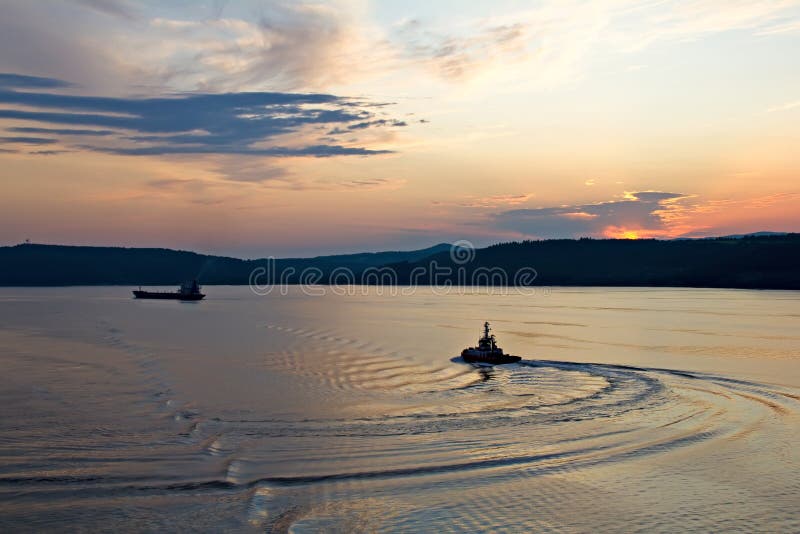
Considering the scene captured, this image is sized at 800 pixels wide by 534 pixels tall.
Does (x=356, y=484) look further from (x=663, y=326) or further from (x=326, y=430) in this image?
(x=663, y=326)

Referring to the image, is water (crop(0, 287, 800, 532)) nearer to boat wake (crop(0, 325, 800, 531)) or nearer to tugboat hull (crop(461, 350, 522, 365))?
boat wake (crop(0, 325, 800, 531))

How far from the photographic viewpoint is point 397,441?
32500 millimetres

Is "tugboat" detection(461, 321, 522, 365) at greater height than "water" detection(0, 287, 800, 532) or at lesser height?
greater

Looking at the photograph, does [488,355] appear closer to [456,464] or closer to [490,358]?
[490,358]

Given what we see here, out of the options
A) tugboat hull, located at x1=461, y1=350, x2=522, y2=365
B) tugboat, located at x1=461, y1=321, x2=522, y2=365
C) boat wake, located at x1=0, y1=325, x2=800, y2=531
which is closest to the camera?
boat wake, located at x1=0, y1=325, x2=800, y2=531

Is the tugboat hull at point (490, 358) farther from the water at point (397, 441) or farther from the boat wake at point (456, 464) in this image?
the boat wake at point (456, 464)

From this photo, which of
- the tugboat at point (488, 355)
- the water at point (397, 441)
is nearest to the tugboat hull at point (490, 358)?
the tugboat at point (488, 355)

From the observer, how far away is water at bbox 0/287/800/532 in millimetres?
23266

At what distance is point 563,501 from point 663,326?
8698 cm

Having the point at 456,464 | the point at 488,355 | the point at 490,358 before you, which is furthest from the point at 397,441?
the point at 488,355

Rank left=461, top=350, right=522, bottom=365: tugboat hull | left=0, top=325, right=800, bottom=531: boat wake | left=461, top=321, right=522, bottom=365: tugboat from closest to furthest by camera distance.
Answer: left=0, top=325, right=800, bottom=531: boat wake → left=461, top=350, right=522, bottom=365: tugboat hull → left=461, top=321, right=522, bottom=365: tugboat

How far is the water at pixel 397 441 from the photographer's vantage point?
23.3 metres

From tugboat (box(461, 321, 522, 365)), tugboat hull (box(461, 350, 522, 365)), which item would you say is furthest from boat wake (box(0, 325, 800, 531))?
tugboat (box(461, 321, 522, 365))

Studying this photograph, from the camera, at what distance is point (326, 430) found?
114 ft
